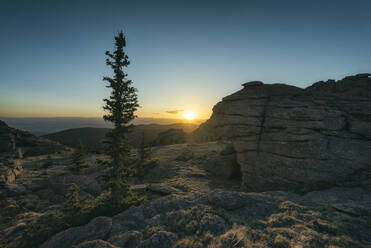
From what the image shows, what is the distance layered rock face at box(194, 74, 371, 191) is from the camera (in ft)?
46.5

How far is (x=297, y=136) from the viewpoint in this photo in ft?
53.1

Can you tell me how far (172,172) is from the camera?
26.7 meters

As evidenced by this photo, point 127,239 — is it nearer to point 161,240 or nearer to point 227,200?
point 161,240

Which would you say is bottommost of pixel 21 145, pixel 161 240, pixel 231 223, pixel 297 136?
pixel 21 145

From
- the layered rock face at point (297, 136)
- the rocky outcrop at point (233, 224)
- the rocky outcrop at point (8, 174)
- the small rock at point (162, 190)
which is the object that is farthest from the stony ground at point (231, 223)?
the rocky outcrop at point (8, 174)

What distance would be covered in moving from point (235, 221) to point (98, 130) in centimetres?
18452

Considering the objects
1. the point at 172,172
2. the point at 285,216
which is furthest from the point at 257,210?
the point at 172,172

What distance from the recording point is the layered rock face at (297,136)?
46.5 ft

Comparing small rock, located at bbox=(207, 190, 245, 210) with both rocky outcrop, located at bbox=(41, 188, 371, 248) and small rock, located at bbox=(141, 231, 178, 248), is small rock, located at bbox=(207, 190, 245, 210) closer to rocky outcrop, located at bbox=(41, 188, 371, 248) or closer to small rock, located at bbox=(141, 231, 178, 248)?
rocky outcrop, located at bbox=(41, 188, 371, 248)

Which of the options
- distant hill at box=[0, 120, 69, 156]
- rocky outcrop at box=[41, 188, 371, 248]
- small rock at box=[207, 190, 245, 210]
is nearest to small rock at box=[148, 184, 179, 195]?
rocky outcrop at box=[41, 188, 371, 248]

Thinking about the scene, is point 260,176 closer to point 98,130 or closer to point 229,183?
point 229,183

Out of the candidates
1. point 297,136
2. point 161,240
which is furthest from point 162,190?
point 297,136

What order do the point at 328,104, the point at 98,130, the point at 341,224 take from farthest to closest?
the point at 98,130 < the point at 328,104 < the point at 341,224

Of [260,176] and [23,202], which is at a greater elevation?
[260,176]
